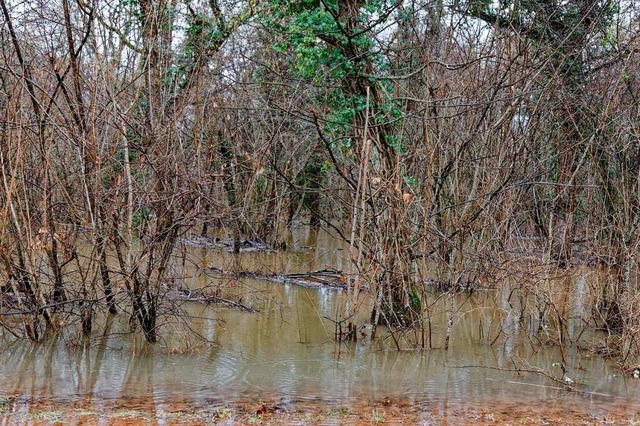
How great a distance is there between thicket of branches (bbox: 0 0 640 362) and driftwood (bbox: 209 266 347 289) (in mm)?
2168

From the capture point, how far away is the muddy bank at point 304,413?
5727 mm

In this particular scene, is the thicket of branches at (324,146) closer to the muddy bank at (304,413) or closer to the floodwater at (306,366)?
the floodwater at (306,366)

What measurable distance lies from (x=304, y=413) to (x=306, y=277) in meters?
6.57

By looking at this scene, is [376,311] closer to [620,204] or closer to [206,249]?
[620,204]

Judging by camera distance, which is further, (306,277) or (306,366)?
(306,277)

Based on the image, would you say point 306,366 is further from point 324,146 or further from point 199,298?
point 324,146

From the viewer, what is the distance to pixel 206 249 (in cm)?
1551

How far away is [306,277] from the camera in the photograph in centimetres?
1272

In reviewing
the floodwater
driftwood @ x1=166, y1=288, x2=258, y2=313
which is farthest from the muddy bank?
driftwood @ x1=166, y1=288, x2=258, y2=313

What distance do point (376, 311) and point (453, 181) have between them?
185 inches

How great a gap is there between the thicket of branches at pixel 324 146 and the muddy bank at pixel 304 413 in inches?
63.4

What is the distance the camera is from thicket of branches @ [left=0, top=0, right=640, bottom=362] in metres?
7.50

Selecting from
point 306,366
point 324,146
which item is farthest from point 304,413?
point 324,146

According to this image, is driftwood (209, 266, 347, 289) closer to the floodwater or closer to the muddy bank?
the floodwater
